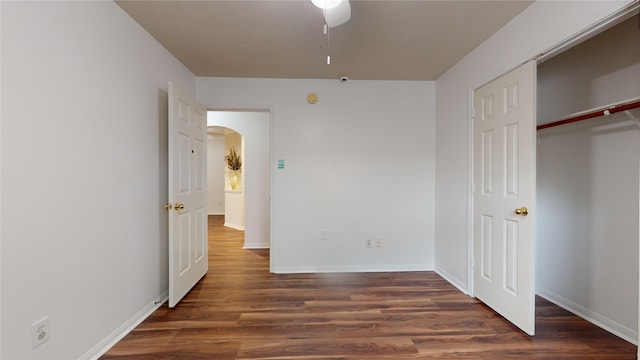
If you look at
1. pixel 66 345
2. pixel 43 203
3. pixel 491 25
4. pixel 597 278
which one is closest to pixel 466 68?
pixel 491 25

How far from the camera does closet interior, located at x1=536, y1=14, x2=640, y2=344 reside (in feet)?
6.13

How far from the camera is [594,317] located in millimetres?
2074

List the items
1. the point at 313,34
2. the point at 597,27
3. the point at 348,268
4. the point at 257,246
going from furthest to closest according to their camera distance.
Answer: the point at 257,246 < the point at 348,268 < the point at 313,34 < the point at 597,27

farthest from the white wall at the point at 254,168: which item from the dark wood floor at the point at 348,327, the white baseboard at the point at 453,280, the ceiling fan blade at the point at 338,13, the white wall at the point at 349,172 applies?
the ceiling fan blade at the point at 338,13

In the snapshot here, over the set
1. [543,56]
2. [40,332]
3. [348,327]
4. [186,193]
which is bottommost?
[348,327]

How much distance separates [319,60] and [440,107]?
1.59 m

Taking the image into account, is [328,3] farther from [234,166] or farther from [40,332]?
[234,166]

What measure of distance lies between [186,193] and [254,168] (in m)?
1.92

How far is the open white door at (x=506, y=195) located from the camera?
190cm

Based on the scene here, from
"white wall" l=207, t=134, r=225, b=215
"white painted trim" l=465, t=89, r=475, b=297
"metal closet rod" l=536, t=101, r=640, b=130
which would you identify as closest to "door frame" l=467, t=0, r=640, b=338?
"white painted trim" l=465, t=89, r=475, b=297

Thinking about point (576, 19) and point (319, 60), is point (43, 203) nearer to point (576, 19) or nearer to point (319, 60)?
point (319, 60)

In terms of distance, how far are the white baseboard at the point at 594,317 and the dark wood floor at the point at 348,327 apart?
65 millimetres

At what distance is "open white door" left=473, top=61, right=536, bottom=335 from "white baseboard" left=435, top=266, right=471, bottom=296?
0.47 feet

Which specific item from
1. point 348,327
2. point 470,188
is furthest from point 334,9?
point 348,327
